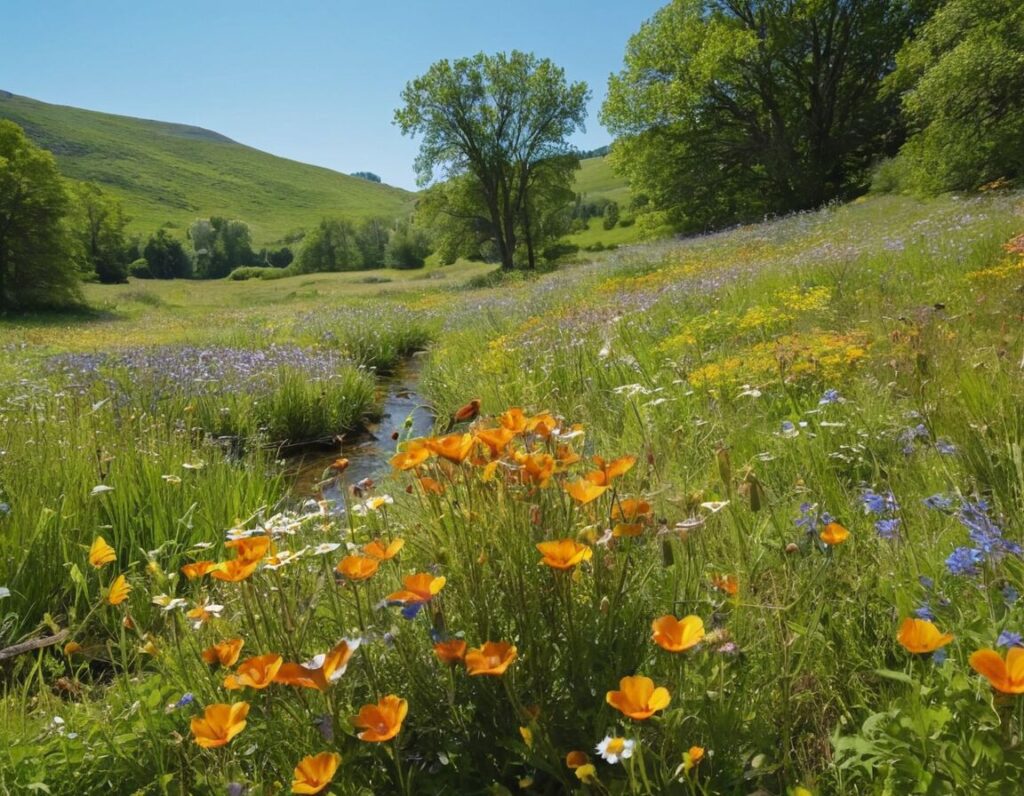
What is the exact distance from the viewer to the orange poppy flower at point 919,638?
106cm

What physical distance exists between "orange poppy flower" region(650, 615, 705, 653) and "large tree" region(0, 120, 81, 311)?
32.6 meters

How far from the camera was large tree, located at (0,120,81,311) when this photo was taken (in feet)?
84.7

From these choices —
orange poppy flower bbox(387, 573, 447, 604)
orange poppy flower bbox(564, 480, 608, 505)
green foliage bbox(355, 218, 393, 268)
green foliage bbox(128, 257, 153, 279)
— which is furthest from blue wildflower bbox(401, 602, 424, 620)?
green foliage bbox(128, 257, 153, 279)

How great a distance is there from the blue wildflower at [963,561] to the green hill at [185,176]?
360 feet

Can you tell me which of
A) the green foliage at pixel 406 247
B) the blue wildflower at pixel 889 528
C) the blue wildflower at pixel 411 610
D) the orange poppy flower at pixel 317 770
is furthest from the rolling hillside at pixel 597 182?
the orange poppy flower at pixel 317 770

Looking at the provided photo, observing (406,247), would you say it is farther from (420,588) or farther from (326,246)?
(420,588)

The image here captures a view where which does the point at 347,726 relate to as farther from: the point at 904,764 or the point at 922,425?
the point at 922,425

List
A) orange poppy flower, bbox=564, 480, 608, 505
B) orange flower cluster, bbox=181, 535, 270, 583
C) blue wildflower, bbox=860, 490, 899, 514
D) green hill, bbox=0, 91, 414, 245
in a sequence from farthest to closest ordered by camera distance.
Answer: green hill, bbox=0, 91, 414, 245, blue wildflower, bbox=860, 490, 899, 514, orange poppy flower, bbox=564, 480, 608, 505, orange flower cluster, bbox=181, 535, 270, 583

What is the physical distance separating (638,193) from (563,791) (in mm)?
33055

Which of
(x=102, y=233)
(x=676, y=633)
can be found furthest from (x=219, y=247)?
(x=676, y=633)

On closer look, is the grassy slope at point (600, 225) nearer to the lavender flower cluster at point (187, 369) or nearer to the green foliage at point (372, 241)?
the lavender flower cluster at point (187, 369)

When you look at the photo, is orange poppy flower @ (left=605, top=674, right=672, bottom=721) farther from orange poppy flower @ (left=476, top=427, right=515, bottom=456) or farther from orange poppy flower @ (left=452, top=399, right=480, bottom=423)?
orange poppy flower @ (left=452, top=399, right=480, bottom=423)

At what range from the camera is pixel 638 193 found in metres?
31.7

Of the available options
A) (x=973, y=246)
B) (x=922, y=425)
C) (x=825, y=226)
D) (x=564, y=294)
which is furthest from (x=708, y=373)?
(x=825, y=226)
